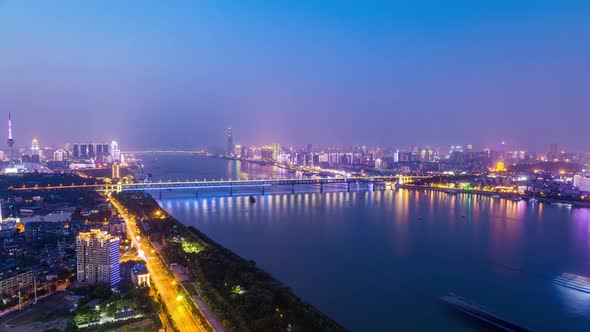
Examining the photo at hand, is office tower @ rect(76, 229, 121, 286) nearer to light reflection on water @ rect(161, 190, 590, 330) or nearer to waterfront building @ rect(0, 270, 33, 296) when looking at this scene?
waterfront building @ rect(0, 270, 33, 296)

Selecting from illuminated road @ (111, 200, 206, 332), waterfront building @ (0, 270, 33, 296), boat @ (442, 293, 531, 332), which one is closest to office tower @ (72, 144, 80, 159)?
illuminated road @ (111, 200, 206, 332)

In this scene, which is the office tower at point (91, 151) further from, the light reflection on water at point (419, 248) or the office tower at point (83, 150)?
the light reflection on water at point (419, 248)

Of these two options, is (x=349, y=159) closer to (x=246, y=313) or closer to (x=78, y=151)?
(x=78, y=151)

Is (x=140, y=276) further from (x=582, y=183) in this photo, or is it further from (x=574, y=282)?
(x=582, y=183)

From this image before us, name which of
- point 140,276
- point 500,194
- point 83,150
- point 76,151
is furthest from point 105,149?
point 140,276

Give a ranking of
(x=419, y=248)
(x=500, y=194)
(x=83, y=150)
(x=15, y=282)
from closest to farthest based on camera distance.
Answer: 1. (x=15, y=282)
2. (x=419, y=248)
3. (x=500, y=194)
4. (x=83, y=150)

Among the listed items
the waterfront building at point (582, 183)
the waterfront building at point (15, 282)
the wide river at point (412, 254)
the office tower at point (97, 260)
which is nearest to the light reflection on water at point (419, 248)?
the wide river at point (412, 254)
